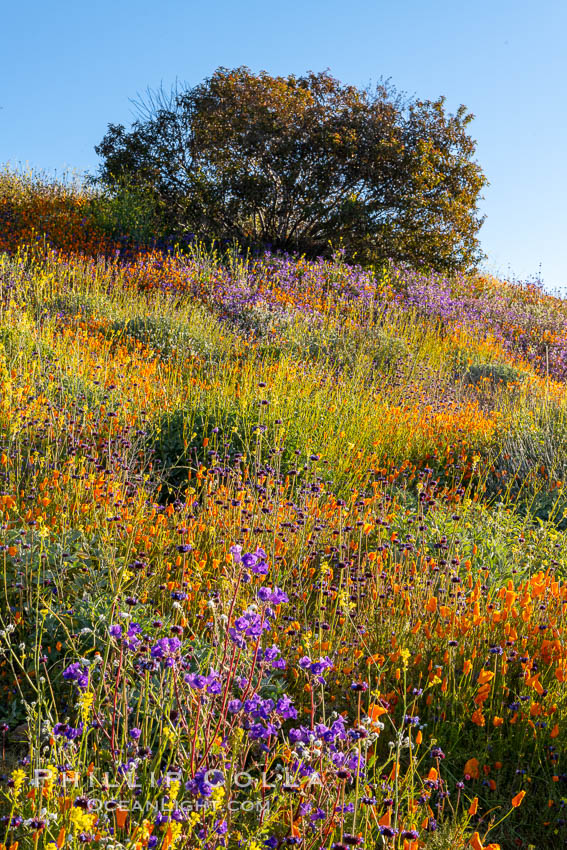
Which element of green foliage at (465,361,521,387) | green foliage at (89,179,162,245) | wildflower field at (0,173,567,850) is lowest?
wildflower field at (0,173,567,850)

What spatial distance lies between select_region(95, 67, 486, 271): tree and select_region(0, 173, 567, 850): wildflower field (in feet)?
21.2

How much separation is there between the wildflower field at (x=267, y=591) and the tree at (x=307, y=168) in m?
6.47

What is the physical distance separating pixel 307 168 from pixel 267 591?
1494 cm

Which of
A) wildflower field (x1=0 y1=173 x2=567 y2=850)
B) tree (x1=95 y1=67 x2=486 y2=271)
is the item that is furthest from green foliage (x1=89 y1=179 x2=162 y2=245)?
wildflower field (x1=0 y1=173 x2=567 y2=850)

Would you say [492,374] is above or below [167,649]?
above

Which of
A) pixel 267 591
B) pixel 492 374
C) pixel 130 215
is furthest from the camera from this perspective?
pixel 130 215

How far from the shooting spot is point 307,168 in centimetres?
1505

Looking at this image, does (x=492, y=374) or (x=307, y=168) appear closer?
(x=492, y=374)

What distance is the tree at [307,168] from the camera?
48.8 ft

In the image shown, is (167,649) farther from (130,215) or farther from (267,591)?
(130,215)

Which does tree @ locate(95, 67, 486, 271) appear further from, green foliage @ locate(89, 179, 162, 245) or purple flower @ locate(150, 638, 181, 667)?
purple flower @ locate(150, 638, 181, 667)

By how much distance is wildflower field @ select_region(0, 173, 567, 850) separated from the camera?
169 cm

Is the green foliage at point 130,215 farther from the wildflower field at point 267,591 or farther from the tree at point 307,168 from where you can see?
the wildflower field at point 267,591

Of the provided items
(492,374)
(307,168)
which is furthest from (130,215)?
(492,374)
